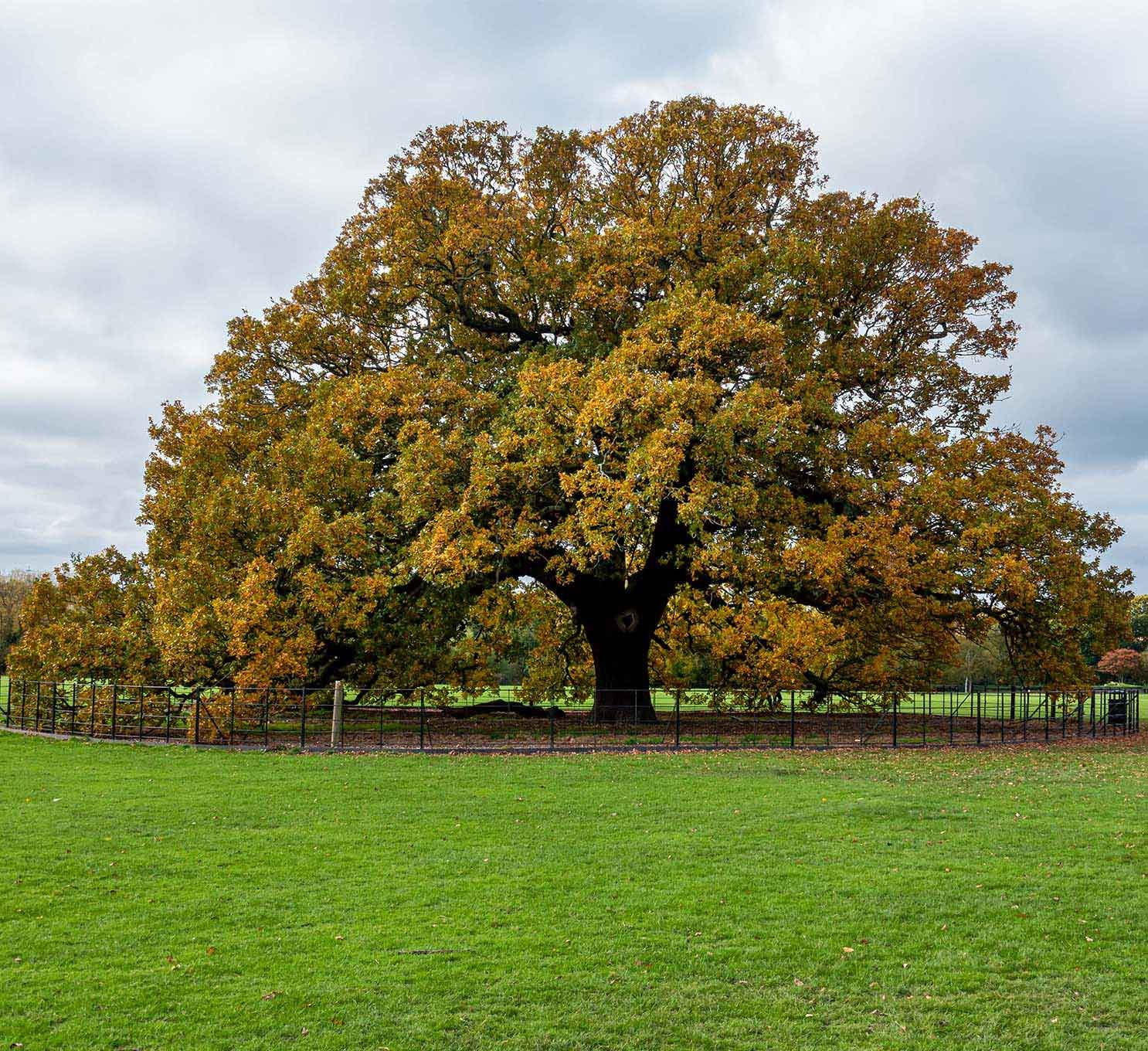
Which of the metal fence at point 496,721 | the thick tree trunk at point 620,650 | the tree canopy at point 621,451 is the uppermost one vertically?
the tree canopy at point 621,451

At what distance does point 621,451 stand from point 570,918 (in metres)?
15.3

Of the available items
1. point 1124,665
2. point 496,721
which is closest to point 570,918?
point 496,721

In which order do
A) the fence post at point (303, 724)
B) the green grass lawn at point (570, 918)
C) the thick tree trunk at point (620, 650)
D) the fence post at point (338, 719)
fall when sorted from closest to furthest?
the green grass lawn at point (570, 918) < the fence post at point (303, 724) < the fence post at point (338, 719) < the thick tree trunk at point (620, 650)

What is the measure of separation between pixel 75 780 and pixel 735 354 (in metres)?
16.0

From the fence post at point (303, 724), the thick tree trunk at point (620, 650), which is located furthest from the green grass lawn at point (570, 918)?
the thick tree trunk at point (620, 650)

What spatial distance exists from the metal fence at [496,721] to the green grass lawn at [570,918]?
21.0ft

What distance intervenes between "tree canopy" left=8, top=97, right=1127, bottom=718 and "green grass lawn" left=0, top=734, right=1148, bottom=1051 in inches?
334

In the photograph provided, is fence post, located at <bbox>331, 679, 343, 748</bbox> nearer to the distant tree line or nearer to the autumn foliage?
the distant tree line

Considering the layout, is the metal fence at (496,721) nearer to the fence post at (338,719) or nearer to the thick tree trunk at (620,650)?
the fence post at (338,719)

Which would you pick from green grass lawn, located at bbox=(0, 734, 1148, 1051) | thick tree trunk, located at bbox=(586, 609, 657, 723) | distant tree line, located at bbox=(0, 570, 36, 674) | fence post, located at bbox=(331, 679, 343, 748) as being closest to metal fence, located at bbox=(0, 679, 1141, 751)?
fence post, located at bbox=(331, 679, 343, 748)

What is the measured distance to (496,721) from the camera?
92.5ft

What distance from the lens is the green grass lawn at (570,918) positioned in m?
6.17

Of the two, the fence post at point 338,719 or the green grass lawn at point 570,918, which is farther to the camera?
the fence post at point 338,719

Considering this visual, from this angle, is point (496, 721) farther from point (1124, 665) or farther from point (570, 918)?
point (1124, 665)
